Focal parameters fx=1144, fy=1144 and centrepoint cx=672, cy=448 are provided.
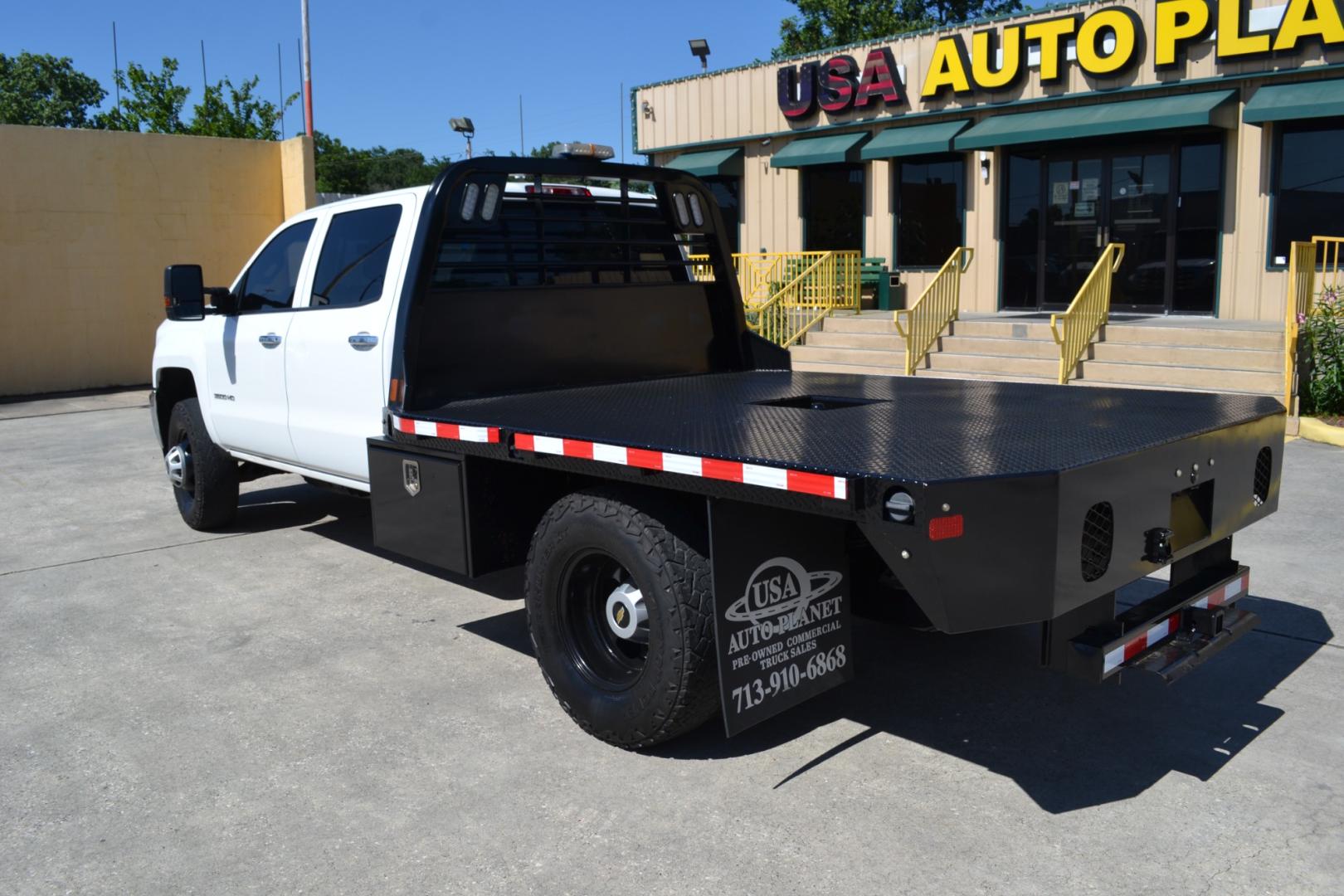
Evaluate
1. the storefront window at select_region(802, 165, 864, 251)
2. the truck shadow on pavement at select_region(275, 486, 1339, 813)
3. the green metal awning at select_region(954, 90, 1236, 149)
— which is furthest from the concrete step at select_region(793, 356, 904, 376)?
the truck shadow on pavement at select_region(275, 486, 1339, 813)


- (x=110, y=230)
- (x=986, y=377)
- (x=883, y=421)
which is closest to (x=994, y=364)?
(x=986, y=377)

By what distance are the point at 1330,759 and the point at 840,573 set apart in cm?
174

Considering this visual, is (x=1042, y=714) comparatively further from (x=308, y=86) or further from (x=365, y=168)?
(x=365, y=168)

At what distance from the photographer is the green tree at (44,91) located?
3223 inches

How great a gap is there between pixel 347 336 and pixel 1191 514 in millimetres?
3896

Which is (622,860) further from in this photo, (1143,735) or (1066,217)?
(1066,217)

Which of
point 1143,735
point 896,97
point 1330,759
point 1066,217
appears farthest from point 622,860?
point 896,97

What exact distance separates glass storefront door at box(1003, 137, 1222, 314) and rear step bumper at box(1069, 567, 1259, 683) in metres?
12.7

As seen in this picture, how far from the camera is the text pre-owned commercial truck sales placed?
3170 mm

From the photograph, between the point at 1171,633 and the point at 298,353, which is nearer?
the point at 1171,633

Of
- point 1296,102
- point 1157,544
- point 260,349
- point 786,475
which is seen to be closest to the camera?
point 786,475

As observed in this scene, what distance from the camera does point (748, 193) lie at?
69.3ft

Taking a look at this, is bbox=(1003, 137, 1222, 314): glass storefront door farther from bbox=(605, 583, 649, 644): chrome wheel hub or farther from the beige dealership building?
bbox=(605, 583, 649, 644): chrome wheel hub

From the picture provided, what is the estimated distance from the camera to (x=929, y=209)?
18.6m
